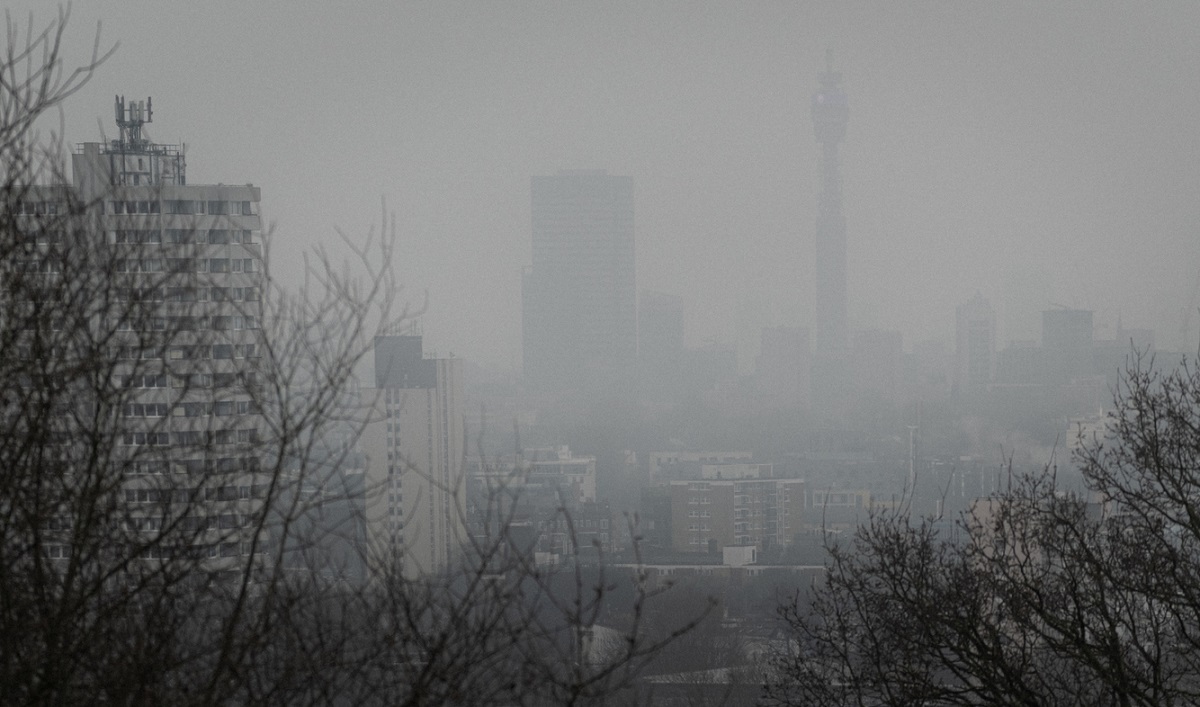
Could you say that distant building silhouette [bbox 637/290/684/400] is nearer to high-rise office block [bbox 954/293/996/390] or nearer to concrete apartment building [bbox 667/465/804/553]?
high-rise office block [bbox 954/293/996/390]

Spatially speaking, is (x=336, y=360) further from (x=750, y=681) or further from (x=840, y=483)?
(x=840, y=483)

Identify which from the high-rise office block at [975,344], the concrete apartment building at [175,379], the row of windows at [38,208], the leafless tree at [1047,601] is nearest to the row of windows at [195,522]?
the concrete apartment building at [175,379]

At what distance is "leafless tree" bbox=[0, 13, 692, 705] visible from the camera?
4.47ft

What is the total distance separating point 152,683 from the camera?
1.32m

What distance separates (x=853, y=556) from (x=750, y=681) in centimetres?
236

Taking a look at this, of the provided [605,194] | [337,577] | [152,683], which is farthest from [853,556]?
[605,194]

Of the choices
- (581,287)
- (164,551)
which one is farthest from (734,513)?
(581,287)

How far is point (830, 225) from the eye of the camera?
3072 cm

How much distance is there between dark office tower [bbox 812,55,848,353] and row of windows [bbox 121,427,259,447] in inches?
772

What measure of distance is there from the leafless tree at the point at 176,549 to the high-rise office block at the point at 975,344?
15.5 m

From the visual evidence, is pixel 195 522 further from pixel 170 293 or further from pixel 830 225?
pixel 830 225

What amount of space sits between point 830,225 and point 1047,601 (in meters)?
28.6

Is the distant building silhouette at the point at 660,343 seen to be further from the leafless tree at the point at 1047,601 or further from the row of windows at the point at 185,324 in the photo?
the row of windows at the point at 185,324

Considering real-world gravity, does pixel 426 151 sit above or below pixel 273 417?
above
